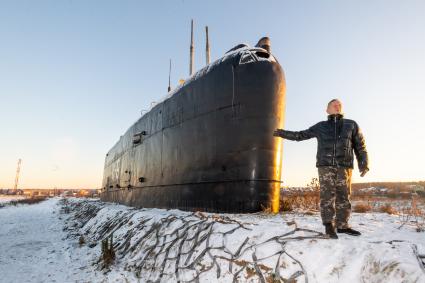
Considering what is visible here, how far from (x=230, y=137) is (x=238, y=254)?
2.63 metres

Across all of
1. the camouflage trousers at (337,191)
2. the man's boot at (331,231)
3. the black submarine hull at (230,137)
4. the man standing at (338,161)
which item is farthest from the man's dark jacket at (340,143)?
the black submarine hull at (230,137)

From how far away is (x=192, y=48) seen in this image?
12914 mm

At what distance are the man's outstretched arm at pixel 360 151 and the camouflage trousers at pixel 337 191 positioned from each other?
20 cm

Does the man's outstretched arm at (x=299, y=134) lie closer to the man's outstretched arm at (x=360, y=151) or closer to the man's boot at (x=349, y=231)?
the man's outstretched arm at (x=360, y=151)

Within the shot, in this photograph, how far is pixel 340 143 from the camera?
477cm

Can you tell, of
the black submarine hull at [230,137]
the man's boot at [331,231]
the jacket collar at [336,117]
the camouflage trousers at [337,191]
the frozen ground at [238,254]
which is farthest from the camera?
the black submarine hull at [230,137]

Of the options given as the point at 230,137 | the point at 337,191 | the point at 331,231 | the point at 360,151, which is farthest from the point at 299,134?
the point at 331,231

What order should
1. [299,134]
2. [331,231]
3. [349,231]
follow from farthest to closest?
1. [299,134]
2. [349,231]
3. [331,231]

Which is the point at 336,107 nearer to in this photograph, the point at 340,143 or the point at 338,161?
the point at 340,143

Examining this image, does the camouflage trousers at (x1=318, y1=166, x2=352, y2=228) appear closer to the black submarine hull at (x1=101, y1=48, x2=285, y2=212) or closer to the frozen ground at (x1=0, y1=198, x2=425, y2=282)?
the frozen ground at (x1=0, y1=198, x2=425, y2=282)

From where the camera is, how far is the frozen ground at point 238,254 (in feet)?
12.0

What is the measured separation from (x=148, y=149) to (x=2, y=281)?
5.13 meters

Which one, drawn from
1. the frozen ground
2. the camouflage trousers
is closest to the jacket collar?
the camouflage trousers

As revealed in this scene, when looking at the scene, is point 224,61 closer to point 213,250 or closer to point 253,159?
point 253,159
